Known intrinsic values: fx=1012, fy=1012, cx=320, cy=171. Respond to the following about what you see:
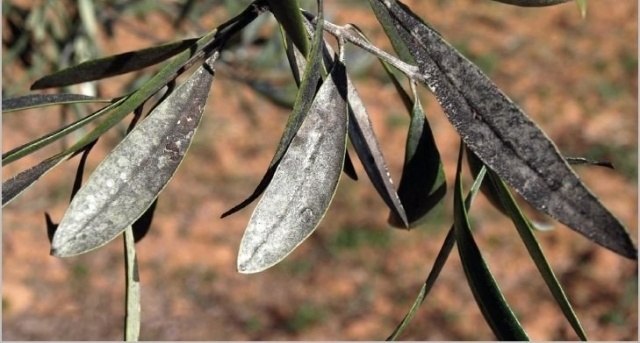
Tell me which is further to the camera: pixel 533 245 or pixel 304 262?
pixel 304 262

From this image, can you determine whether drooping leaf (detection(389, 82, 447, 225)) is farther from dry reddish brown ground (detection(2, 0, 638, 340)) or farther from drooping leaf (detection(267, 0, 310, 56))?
dry reddish brown ground (detection(2, 0, 638, 340))

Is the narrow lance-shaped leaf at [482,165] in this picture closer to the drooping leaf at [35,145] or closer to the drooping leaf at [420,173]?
the drooping leaf at [420,173]

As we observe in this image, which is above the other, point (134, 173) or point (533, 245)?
point (134, 173)

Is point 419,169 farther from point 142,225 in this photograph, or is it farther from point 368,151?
point 142,225

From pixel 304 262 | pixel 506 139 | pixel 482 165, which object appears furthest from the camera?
pixel 304 262

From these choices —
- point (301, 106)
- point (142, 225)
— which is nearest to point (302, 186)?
point (301, 106)
